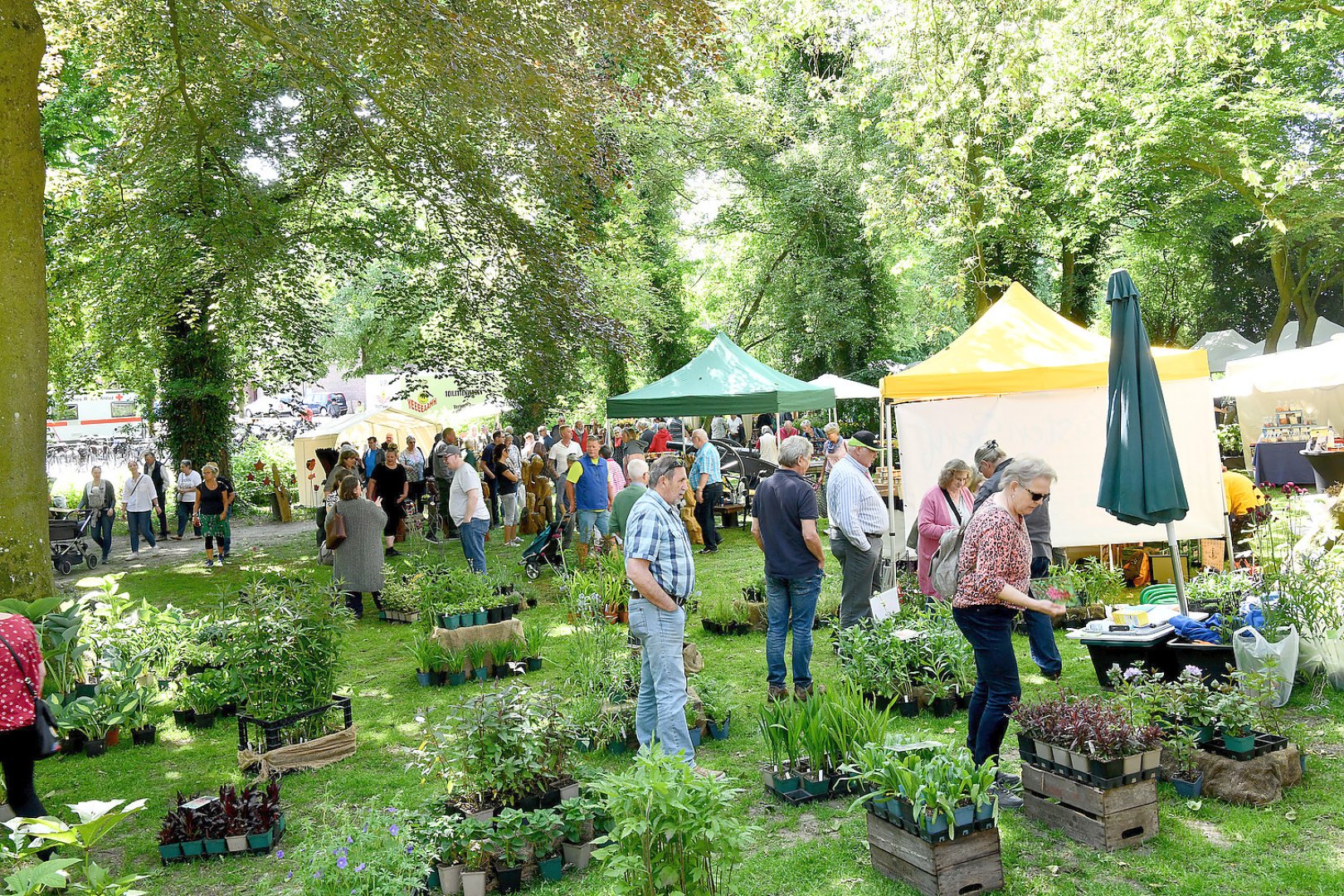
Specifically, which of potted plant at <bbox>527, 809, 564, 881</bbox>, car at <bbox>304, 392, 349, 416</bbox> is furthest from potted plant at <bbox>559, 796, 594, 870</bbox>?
car at <bbox>304, 392, 349, 416</bbox>

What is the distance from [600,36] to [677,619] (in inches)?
264

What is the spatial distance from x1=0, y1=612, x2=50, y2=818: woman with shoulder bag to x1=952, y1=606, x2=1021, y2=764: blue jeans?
430cm

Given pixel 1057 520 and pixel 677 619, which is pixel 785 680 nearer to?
pixel 677 619

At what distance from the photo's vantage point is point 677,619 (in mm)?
5070

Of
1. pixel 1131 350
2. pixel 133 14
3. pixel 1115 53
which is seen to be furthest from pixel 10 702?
pixel 1115 53

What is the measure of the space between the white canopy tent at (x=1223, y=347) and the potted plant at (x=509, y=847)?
30687mm

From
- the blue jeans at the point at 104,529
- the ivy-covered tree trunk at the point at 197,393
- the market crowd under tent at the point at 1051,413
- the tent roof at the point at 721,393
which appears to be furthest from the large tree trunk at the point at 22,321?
the blue jeans at the point at 104,529

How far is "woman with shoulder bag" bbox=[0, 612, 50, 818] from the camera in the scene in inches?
164

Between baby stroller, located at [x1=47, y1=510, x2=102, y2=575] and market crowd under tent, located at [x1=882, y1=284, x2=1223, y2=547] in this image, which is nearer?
market crowd under tent, located at [x1=882, y1=284, x2=1223, y2=547]

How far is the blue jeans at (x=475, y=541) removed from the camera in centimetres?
1046

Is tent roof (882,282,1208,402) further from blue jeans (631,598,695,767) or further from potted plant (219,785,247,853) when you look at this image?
potted plant (219,785,247,853)

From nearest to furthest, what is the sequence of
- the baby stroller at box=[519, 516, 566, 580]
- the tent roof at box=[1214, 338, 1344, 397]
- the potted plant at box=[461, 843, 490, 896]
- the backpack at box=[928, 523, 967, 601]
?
1. the potted plant at box=[461, 843, 490, 896]
2. the backpack at box=[928, 523, 967, 601]
3. the baby stroller at box=[519, 516, 566, 580]
4. the tent roof at box=[1214, 338, 1344, 397]

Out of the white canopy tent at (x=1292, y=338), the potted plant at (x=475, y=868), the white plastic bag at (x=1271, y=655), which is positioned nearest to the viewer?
the potted plant at (x=475, y=868)

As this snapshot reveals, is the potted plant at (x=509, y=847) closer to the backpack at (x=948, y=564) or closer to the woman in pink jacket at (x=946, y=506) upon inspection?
the backpack at (x=948, y=564)
